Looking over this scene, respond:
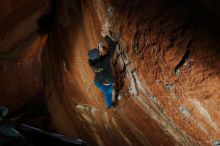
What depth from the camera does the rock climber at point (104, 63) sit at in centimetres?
288

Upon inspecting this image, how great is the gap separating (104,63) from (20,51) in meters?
2.53

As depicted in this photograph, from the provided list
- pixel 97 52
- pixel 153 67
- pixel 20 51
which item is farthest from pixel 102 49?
pixel 20 51

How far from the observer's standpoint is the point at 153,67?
2.46 metres

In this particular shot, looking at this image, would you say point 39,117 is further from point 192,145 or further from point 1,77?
point 192,145

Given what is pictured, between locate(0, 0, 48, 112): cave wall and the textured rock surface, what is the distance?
0.30m

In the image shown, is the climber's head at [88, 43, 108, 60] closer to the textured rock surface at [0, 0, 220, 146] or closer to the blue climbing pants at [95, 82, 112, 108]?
the textured rock surface at [0, 0, 220, 146]

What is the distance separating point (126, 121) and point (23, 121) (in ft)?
11.1

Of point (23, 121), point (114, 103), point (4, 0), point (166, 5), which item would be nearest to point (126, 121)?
point (114, 103)

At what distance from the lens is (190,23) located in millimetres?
2123

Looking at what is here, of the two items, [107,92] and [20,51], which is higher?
[20,51]

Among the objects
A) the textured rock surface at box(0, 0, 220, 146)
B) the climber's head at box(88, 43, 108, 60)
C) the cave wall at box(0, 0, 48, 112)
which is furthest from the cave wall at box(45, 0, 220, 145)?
the cave wall at box(0, 0, 48, 112)

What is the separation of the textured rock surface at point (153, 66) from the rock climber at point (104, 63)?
0.08m

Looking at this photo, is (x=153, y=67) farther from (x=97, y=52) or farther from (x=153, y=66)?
(x=97, y=52)

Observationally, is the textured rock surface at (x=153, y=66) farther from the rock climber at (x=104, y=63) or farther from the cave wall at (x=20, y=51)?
the cave wall at (x=20, y=51)
